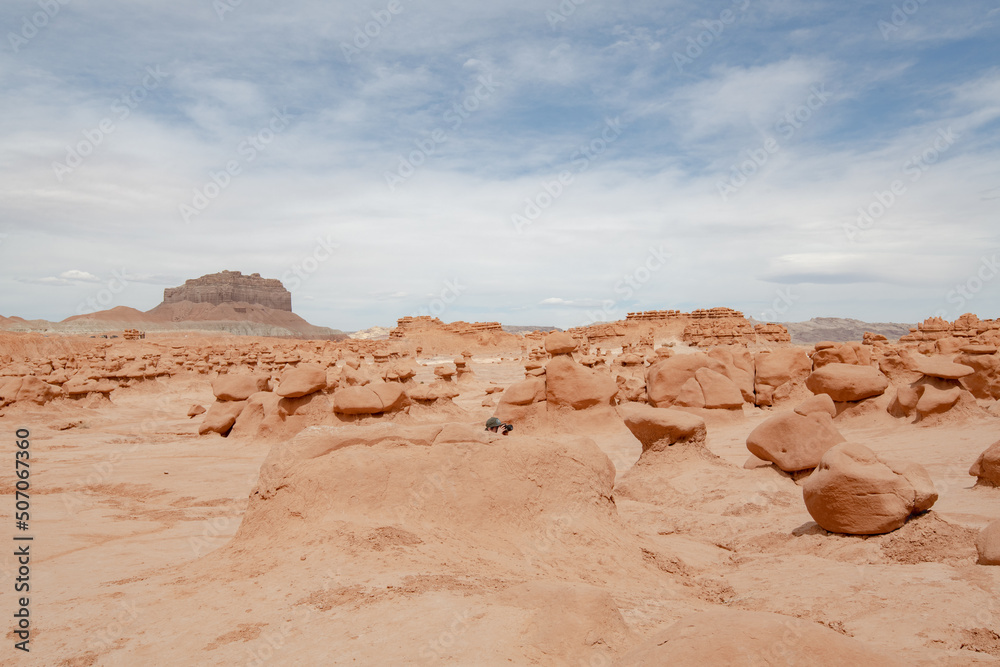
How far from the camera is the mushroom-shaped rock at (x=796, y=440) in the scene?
326 inches

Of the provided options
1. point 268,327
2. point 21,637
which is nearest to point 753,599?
point 21,637

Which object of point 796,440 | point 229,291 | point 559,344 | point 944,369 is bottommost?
point 796,440

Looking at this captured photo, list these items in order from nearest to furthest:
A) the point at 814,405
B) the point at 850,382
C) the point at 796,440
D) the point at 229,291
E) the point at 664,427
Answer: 1. the point at 796,440
2. the point at 664,427
3. the point at 814,405
4. the point at 850,382
5. the point at 229,291

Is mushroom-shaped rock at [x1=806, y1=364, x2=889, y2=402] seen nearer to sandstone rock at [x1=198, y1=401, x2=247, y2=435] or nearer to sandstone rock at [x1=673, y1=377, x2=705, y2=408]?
sandstone rock at [x1=673, y1=377, x2=705, y2=408]

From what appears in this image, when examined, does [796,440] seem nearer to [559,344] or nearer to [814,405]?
[814,405]

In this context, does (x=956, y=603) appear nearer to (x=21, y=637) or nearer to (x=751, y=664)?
(x=751, y=664)

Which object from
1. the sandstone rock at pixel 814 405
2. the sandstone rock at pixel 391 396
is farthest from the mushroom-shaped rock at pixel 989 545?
the sandstone rock at pixel 391 396

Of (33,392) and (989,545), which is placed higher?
(33,392)

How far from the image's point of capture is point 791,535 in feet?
21.1

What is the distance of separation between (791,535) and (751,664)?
4398 mm

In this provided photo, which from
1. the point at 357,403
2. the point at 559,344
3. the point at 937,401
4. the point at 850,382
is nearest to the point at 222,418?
the point at 357,403

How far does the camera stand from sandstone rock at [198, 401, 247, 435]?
1399 cm

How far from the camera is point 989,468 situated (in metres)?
7.00

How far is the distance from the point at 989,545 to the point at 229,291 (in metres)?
99.3
